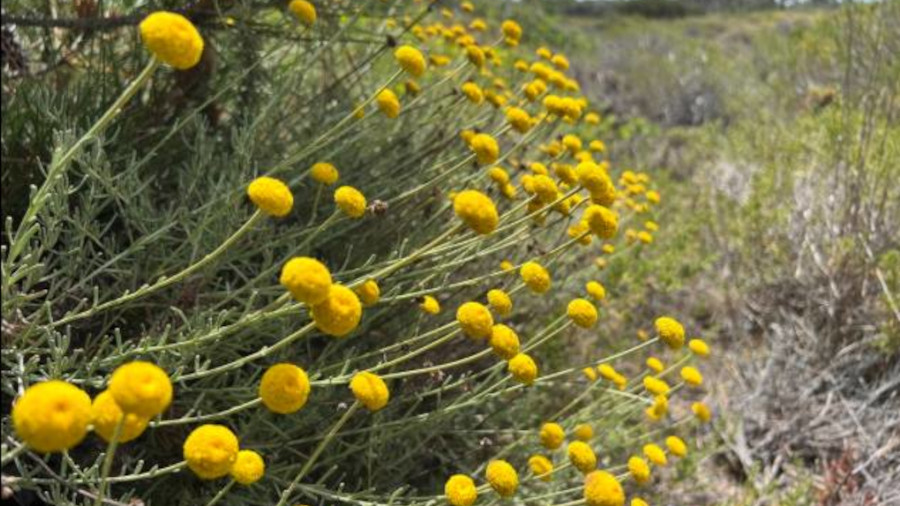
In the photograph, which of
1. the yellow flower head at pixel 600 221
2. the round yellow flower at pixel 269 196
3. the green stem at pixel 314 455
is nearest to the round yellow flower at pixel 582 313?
the yellow flower head at pixel 600 221

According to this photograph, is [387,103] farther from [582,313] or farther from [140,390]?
[140,390]

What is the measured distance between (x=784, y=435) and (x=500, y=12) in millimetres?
7297

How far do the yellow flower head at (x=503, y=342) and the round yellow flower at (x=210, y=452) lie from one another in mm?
648

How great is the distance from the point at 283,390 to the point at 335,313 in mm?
145

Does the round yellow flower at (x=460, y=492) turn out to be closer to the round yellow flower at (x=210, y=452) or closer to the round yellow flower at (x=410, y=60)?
the round yellow flower at (x=210, y=452)

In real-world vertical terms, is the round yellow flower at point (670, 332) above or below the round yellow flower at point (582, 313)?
below

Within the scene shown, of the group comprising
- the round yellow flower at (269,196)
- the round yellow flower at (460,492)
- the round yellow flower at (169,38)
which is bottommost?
the round yellow flower at (460,492)

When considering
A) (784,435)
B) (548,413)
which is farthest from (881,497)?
(548,413)

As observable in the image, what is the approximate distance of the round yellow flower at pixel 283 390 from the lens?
3.83ft

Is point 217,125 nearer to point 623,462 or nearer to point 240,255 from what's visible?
point 240,255

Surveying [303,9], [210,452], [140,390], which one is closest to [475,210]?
[210,452]

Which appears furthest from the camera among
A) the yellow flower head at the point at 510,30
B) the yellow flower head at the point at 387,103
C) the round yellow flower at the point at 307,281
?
the yellow flower head at the point at 510,30

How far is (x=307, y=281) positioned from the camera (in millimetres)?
1176

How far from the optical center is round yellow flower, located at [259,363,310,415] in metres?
1.17
